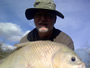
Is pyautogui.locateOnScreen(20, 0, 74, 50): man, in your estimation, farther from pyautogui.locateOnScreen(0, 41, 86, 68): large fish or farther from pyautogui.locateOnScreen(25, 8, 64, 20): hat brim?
pyautogui.locateOnScreen(0, 41, 86, 68): large fish

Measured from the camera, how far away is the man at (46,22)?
4176mm

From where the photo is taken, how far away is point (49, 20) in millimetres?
4258

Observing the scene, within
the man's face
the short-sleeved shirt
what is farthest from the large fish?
the short-sleeved shirt

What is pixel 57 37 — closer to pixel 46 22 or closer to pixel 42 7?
pixel 46 22

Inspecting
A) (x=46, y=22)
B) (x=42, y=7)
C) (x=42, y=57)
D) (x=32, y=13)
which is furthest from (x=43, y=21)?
(x=42, y=57)

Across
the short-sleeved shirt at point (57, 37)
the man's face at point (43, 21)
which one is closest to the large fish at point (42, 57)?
the man's face at point (43, 21)

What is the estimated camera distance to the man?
4176 millimetres

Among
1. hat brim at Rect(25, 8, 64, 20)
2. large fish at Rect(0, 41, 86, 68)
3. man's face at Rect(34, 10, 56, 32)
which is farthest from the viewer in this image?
hat brim at Rect(25, 8, 64, 20)

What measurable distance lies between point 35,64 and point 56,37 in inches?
73.0

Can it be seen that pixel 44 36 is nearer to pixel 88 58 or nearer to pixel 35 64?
pixel 35 64

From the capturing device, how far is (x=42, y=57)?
2.56m

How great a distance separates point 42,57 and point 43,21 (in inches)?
68.3

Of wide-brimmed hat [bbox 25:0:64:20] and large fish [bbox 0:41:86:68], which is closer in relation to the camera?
large fish [bbox 0:41:86:68]

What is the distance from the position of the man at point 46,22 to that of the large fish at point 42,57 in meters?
1.46
